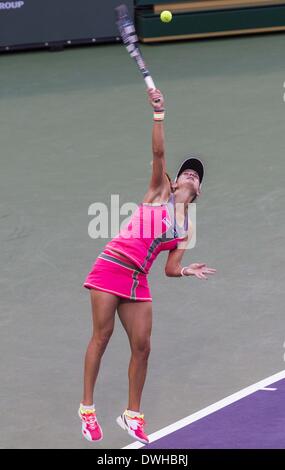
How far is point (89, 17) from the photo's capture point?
723 inches

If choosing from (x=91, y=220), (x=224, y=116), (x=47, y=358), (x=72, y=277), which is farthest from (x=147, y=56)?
(x=47, y=358)

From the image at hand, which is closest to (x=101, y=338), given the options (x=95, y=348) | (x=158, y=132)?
(x=95, y=348)

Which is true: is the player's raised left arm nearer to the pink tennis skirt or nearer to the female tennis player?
the female tennis player

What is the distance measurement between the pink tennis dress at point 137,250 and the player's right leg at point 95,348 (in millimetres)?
91

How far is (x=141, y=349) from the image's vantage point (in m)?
8.51

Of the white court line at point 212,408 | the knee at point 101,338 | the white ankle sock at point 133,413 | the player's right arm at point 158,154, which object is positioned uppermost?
the player's right arm at point 158,154

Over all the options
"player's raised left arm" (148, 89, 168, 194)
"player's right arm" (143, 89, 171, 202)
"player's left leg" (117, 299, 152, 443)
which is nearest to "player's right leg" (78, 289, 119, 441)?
"player's left leg" (117, 299, 152, 443)

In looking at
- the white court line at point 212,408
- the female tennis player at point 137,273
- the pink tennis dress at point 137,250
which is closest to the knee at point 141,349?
the female tennis player at point 137,273

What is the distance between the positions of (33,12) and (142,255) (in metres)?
10.6

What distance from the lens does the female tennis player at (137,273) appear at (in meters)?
8.37

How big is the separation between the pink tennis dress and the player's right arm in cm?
9

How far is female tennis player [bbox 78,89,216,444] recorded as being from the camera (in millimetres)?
8367

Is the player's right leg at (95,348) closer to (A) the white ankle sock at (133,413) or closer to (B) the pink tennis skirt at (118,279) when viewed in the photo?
(B) the pink tennis skirt at (118,279)

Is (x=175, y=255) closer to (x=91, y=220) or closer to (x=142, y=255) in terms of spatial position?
(x=142, y=255)
